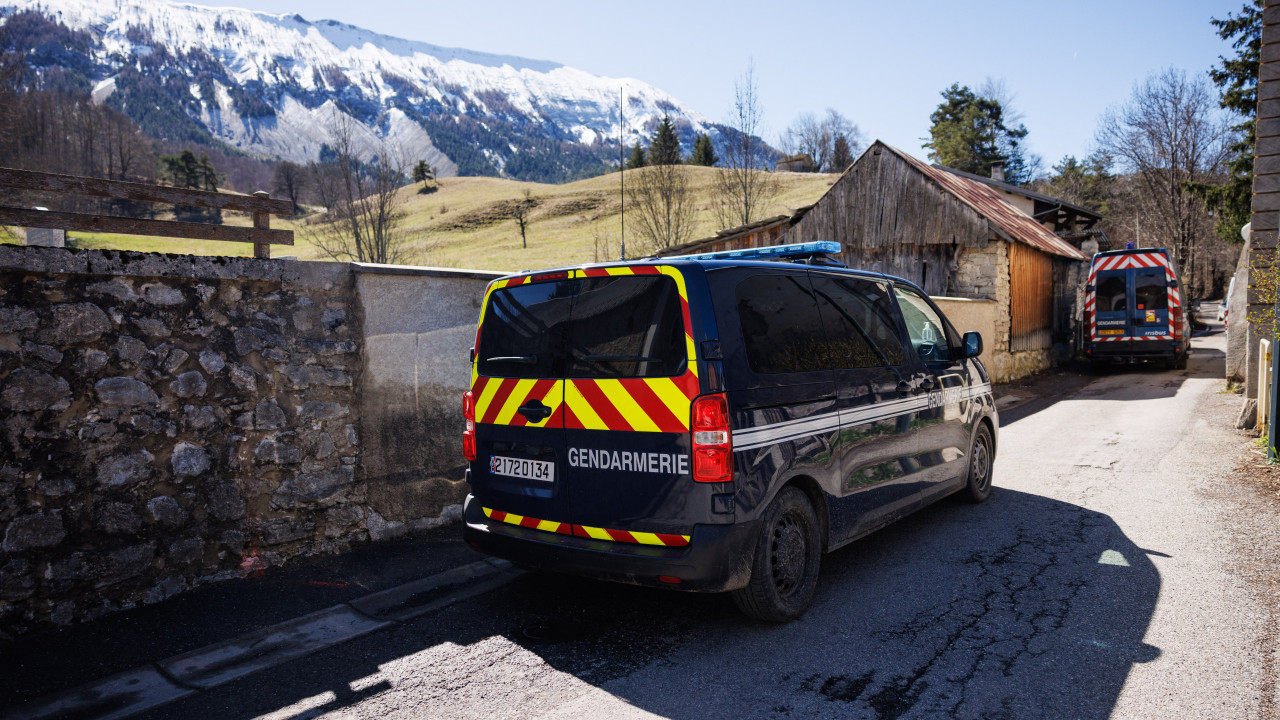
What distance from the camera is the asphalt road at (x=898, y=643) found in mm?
3053

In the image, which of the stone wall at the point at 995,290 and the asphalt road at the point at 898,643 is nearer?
the asphalt road at the point at 898,643

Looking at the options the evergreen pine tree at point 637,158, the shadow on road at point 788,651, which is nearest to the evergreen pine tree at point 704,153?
the evergreen pine tree at point 637,158

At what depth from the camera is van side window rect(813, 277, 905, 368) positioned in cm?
440

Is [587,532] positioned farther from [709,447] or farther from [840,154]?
[840,154]

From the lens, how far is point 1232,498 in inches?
238

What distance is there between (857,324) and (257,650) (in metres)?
3.84

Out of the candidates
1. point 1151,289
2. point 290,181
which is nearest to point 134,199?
point 1151,289

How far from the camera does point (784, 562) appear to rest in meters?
3.81

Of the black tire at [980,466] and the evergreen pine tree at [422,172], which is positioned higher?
the evergreen pine tree at [422,172]

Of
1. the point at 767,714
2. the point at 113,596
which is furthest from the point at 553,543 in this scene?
the point at 113,596

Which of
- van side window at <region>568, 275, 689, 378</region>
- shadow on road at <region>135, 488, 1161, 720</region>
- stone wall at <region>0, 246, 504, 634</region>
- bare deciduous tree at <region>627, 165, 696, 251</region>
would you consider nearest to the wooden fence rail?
stone wall at <region>0, 246, 504, 634</region>

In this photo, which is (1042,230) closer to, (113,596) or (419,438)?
(419,438)

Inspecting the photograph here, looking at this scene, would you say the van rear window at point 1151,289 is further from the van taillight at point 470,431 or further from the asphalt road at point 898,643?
the van taillight at point 470,431

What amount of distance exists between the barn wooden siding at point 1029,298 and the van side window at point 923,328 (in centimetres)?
1216
